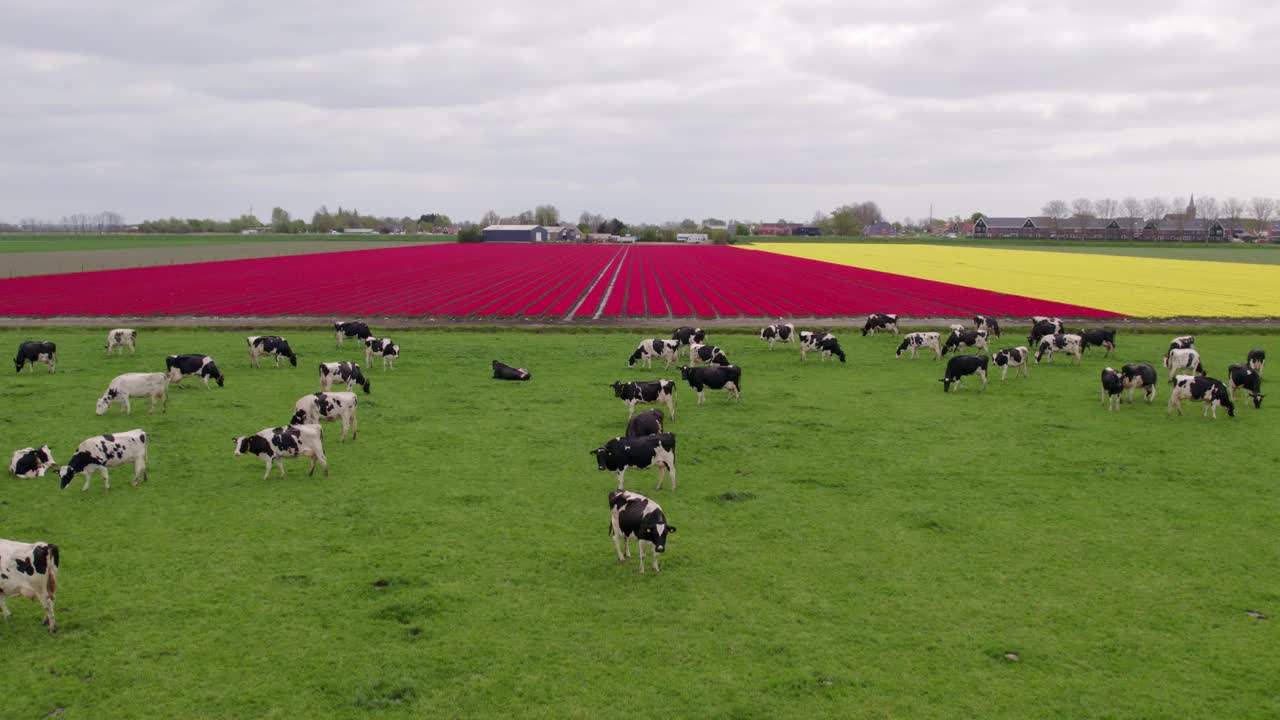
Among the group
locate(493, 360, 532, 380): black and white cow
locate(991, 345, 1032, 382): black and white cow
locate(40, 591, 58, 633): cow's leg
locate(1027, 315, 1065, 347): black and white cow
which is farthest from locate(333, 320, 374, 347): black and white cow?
locate(1027, 315, 1065, 347): black and white cow

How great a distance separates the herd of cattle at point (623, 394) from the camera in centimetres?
1456

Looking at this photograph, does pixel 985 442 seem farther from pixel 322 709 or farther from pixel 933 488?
pixel 322 709

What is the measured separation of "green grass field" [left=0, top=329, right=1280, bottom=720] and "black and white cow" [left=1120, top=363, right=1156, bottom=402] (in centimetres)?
219

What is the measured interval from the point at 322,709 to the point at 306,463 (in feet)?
37.1

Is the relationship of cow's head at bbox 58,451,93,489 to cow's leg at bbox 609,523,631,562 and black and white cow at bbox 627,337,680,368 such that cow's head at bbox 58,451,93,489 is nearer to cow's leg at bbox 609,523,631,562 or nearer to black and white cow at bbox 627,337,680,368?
cow's leg at bbox 609,523,631,562

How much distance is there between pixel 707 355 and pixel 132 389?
19.2m

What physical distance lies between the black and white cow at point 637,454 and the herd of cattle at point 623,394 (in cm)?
2

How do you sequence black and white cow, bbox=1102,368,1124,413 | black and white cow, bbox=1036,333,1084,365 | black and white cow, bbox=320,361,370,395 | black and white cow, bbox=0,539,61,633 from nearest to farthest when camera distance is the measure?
black and white cow, bbox=0,539,61,633 < black and white cow, bbox=1102,368,1124,413 < black and white cow, bbox=320,361,370,395 < black and white cow, bbox=1036,333,1084,365

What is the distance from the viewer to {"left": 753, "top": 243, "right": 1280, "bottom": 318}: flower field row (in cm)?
5959

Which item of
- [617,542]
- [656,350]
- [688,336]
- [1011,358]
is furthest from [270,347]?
[1011,358]

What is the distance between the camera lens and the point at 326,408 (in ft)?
74.2

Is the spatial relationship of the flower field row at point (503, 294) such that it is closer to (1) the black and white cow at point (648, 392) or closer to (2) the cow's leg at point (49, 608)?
(1) the black and white cow at point (648, 392)

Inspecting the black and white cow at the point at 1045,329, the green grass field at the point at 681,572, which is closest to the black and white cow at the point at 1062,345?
the black and white cow at the point at 1045,329

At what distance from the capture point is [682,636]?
12195 mm
